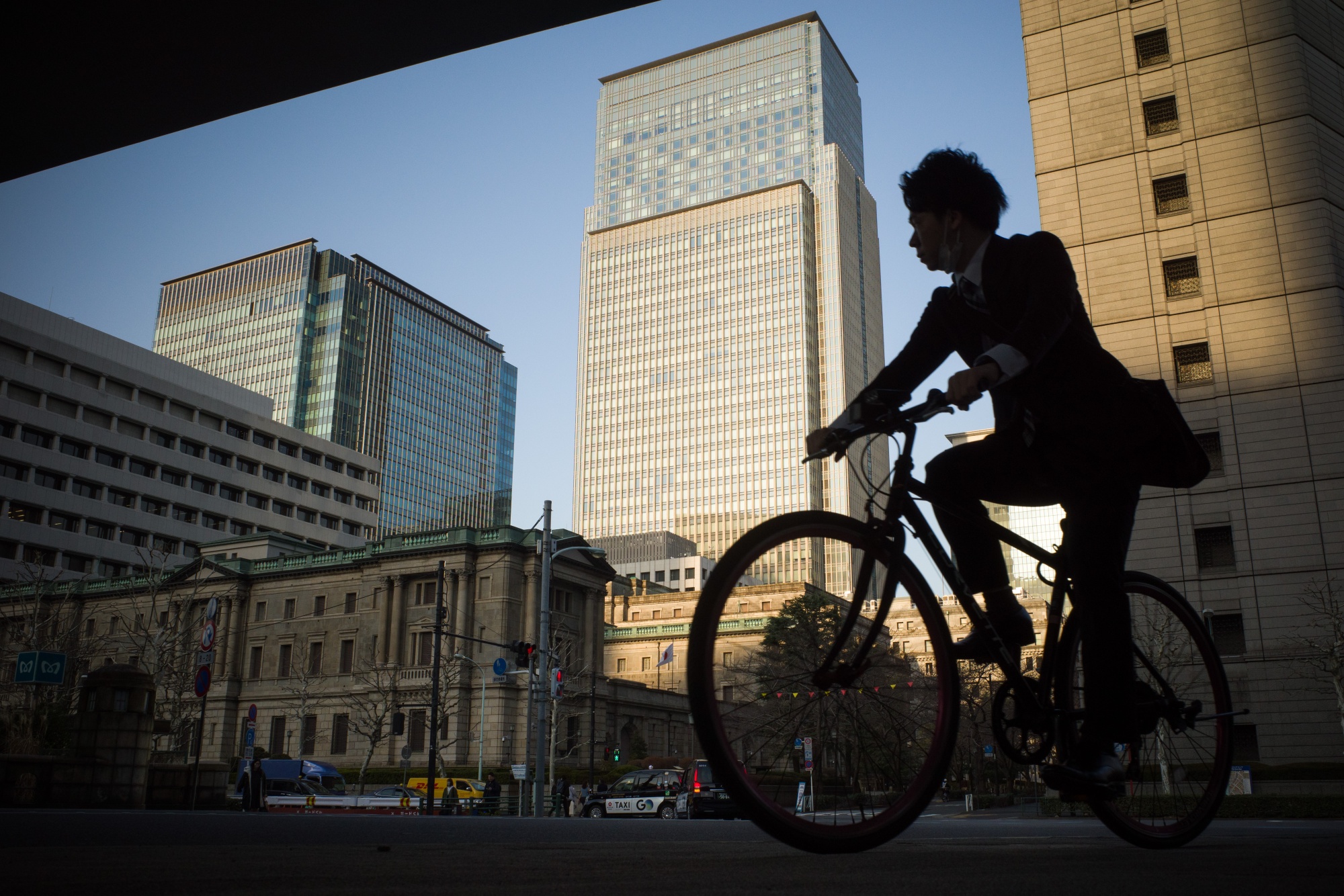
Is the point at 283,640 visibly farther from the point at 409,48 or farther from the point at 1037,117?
the point at 409,48

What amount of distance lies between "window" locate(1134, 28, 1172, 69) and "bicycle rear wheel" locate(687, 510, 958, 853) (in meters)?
44.9

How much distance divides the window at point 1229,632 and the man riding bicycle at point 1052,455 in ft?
122

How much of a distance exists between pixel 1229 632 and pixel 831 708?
38527 millimetres

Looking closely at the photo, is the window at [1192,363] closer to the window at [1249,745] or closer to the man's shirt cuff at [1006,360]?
the window at [1249,745]

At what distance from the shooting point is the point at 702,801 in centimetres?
2864

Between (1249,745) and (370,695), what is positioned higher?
(370,695)

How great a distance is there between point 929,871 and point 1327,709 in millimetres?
38469

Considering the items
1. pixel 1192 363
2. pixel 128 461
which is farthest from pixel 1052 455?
pixel 128 461

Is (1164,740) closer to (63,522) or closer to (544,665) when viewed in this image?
(544,665)

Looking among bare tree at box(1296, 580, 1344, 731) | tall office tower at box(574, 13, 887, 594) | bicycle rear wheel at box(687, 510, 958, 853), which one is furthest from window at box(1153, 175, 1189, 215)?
tall office tower at box(574, 13, 887, 594)

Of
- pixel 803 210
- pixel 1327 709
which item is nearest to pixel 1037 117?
pixel 1327 709

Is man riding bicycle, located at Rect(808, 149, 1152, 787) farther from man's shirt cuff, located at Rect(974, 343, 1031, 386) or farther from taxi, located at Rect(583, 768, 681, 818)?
taxi, located at Rect(583, 768, 681, 818)

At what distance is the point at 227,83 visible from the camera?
7051 mm

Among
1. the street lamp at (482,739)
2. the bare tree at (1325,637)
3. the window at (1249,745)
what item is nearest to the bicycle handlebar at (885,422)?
the bare tree at (1325,637)
